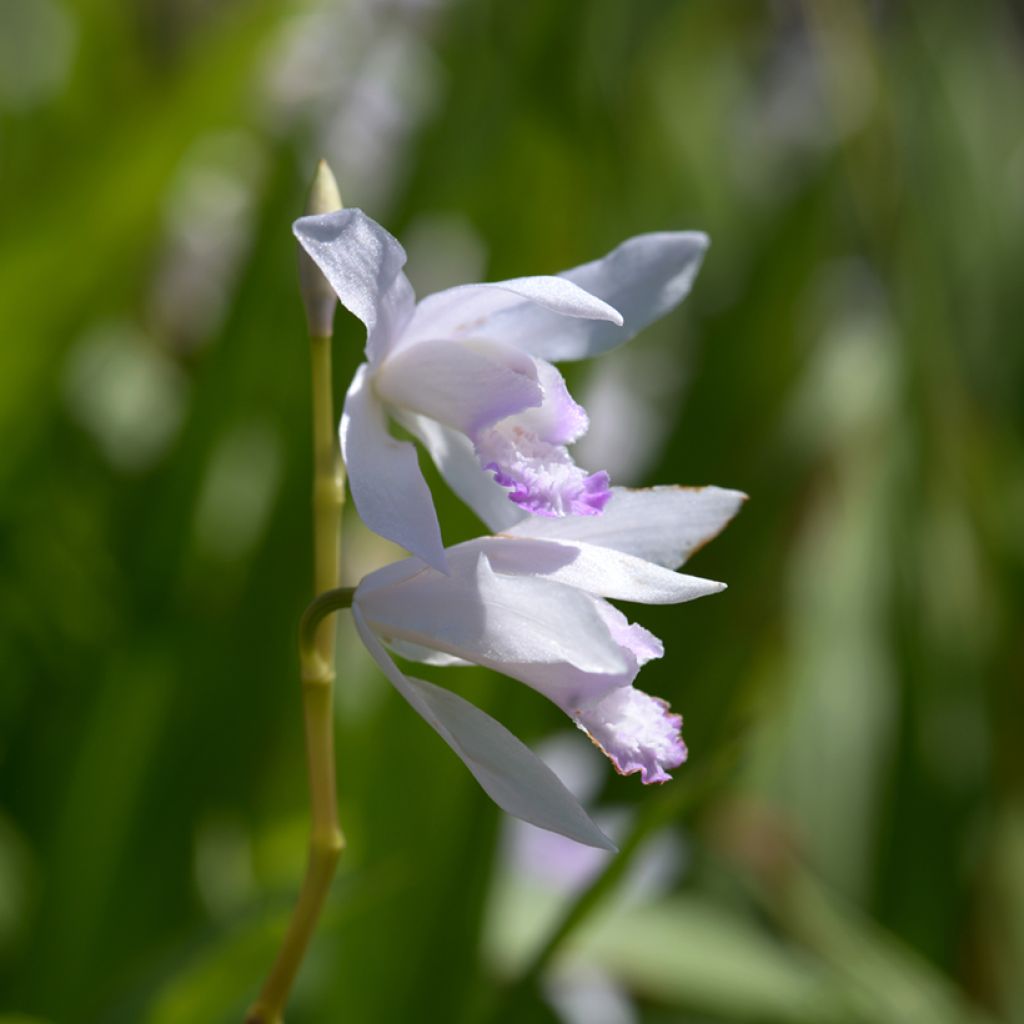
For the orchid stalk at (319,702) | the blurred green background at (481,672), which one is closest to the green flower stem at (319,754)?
the orchid stalk at (319,702)

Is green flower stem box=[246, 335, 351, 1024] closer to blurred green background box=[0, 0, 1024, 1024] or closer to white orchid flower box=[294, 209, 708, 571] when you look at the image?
white orchid flower box=[294, 209, 708, 571]

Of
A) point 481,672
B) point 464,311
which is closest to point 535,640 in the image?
point 464,311

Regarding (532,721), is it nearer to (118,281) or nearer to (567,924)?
(567,924)

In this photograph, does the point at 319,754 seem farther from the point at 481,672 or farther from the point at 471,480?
the point at 481,672

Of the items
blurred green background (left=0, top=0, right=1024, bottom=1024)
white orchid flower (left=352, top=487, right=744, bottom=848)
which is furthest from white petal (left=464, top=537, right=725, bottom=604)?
blurred green background (left=0, top=0, right=1024, bottom=1024)

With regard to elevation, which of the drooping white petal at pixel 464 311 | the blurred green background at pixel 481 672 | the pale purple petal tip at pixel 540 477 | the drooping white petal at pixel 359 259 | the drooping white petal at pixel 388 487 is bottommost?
the blurred green background at pixel 481 672

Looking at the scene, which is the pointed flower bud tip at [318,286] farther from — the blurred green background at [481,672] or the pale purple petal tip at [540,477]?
the blurred green background at [481,672]
